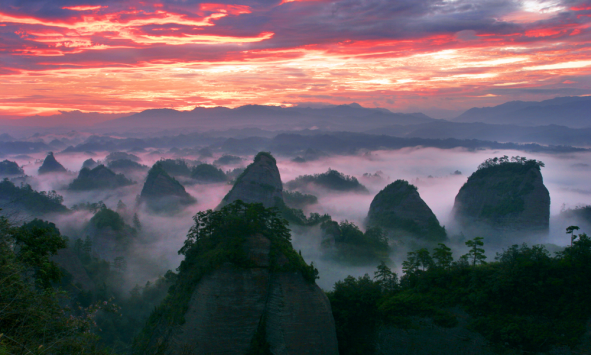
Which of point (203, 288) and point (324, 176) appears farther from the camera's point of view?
point (324, 176)

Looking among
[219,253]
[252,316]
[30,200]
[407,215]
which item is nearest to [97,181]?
[30,200]

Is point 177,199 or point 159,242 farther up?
point 177,199

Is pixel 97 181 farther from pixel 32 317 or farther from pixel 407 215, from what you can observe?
pixel 32 317

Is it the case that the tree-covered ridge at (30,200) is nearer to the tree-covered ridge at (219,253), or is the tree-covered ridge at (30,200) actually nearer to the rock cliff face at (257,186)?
the rock cliff face at (257,186)

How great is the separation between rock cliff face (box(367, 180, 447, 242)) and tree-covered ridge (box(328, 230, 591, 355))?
2939cm

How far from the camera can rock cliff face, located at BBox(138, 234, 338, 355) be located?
1656 cm

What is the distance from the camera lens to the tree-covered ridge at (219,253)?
57.7ft

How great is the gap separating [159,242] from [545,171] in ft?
506

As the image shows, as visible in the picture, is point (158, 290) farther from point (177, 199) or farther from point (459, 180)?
point (459, 180)

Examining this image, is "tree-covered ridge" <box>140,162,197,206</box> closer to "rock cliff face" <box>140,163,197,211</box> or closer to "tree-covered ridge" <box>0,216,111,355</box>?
"rock cliff face" <box>140,163,197,211</box>

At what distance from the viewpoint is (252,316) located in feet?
55.7

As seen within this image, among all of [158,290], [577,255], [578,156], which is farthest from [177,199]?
[578,156]

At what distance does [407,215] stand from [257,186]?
76.6 feet

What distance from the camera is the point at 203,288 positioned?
17.3 metres
